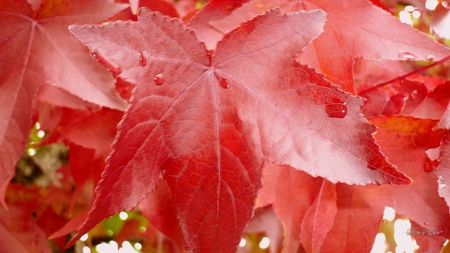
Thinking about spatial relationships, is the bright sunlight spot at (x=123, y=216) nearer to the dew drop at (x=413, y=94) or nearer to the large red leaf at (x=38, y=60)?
the large red leaf at (x=38, y=60)

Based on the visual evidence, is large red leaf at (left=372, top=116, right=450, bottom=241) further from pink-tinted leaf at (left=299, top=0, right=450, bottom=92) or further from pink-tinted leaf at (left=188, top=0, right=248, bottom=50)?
pink-tinted leaf at (left=188, top=0, right=248, bottom=50)

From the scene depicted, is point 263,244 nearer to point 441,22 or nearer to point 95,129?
point 95,129

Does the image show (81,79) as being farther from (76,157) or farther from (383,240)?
(383,240)

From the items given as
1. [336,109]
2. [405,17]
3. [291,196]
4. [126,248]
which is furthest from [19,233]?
[405,17]

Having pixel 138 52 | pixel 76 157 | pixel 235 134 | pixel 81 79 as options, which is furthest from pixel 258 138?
pixel 76 157

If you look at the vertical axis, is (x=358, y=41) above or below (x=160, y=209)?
above

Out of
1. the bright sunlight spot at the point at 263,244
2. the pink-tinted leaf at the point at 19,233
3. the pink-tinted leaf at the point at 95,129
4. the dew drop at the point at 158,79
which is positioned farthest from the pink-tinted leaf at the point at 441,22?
the pink-tinted leaf at the point at 19,233

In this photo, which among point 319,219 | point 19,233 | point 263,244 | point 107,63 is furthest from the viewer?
point 263,244
